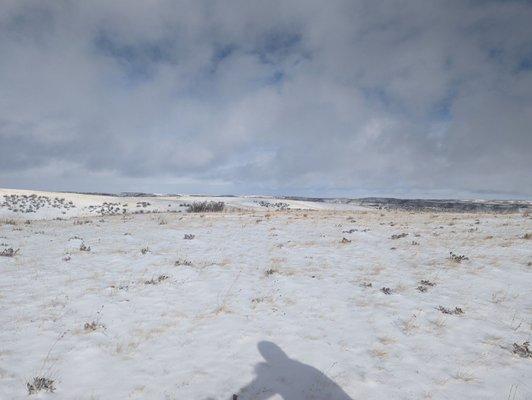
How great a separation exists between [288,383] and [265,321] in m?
2.53

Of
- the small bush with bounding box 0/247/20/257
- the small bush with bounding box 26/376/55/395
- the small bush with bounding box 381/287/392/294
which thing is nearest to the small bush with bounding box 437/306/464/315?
the small bush with bounding box 381/287/392/294

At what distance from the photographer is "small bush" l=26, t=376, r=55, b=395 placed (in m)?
6.27

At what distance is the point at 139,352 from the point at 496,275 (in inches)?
486

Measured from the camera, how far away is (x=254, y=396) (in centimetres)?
664

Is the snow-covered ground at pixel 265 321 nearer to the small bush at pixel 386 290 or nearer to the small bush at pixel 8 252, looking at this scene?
the small bush at pixel 386 290

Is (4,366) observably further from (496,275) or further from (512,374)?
(496,275)

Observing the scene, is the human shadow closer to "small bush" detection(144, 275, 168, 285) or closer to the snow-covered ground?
the snow-covered ground

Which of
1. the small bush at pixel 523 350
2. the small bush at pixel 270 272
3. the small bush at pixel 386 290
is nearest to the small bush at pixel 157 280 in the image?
the small bush at pixel 270 272

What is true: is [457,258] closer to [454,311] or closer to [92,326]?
[454,311]

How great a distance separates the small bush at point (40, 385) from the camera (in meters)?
6.27

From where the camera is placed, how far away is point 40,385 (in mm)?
6395

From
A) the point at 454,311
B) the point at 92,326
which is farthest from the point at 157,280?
the point at 454,311

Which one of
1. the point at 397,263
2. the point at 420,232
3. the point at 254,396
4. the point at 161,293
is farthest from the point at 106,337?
the point at 420,232

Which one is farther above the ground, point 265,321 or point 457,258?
point 457,258
